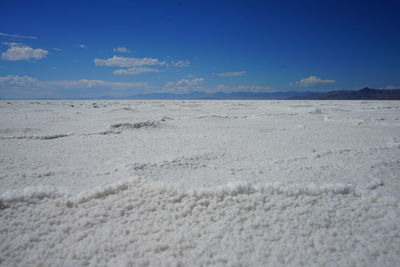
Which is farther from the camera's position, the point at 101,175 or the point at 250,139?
the point at 250,139

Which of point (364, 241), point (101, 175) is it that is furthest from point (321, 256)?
point (101, 175)

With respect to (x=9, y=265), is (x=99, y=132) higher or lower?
higher

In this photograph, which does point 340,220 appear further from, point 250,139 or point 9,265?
point 250,139

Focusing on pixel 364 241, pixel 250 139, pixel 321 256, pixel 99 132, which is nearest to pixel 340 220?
pixel 364 241

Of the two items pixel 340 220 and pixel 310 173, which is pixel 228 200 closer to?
pixel 340 220

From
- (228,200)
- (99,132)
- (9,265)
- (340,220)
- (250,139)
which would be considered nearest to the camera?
(9,265)

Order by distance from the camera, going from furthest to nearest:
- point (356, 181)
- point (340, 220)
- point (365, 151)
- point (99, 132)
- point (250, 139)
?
point (99, 132)
point (250, 139)
point (365, 151)
point (356, 181)
point (340, 220)
